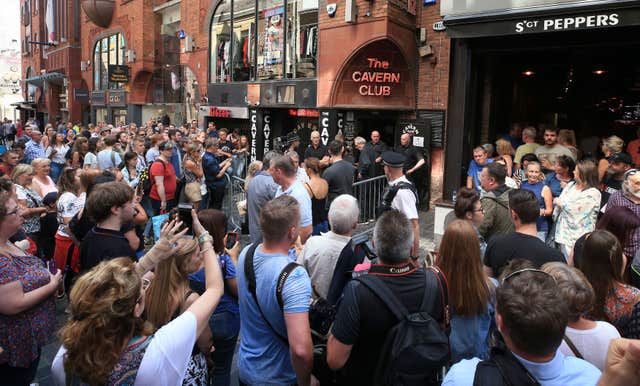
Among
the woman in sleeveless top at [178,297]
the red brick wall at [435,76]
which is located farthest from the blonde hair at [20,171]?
the red brick wall at [435,76]

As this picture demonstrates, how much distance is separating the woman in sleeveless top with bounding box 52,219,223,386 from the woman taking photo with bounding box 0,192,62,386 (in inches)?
35.8

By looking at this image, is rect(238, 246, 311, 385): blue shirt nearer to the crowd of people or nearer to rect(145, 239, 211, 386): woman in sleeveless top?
the crowd of people

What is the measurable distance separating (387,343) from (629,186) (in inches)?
153

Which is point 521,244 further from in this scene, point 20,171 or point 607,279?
point 20,171

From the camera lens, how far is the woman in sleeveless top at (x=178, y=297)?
2479 mm

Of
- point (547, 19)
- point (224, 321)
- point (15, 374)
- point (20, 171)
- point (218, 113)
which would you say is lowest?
point (15, 374)

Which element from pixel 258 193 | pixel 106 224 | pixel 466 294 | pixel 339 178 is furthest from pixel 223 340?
pixel 339 178

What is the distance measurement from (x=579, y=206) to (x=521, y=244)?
236 cm

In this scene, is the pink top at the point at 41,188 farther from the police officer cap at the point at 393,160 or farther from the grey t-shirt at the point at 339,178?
the police officer cap at the point at 393,160

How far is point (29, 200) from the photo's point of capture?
5316 mm

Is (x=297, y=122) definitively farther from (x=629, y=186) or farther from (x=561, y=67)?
(x=629, y=186)

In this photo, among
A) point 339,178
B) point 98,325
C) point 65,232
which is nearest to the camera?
point 98,325

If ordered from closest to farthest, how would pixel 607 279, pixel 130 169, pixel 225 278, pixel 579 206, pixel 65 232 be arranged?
pixel 607 279
pixel 225 278
pixel 65 232
pixel 579 206
pixel 130 169

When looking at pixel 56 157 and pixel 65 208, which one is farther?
pixel 56 157
